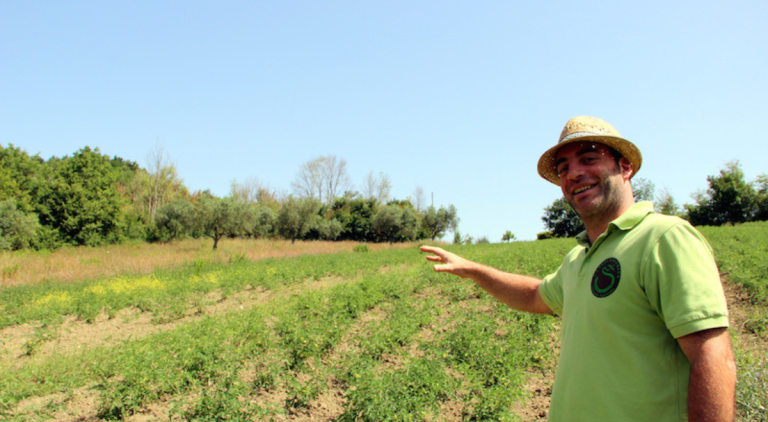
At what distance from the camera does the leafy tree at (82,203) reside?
30562 millimetres

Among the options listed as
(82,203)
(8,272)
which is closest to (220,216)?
(82,203)

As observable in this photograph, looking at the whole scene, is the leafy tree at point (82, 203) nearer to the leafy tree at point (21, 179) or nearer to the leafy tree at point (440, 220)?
the leafy tree at point (21, 179)

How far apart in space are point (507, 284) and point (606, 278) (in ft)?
3.33

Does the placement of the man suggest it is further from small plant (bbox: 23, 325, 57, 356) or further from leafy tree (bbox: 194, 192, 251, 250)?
leafy tree (bbox: 194, 192, 251, 250)

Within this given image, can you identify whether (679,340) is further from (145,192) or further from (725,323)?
(145,192)

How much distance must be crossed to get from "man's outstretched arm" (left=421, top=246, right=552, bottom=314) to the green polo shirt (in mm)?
731

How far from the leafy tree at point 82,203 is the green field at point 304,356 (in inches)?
981

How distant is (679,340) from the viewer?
4.33ft

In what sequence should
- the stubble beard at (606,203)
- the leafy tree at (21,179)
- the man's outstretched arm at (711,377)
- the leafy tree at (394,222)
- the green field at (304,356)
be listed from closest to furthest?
the man's outstretched arm at (711,377) < the stubble beard at (606,203) < the green field at (304,356) < the leafy tree at (21,179) < the leafy tree at (394,222)

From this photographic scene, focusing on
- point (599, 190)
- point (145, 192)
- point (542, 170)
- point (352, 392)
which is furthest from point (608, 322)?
point (145, 192)

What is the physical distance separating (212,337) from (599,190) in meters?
5.82

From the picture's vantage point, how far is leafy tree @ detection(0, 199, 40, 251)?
82.5 feet

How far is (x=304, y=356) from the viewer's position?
5.57 metres

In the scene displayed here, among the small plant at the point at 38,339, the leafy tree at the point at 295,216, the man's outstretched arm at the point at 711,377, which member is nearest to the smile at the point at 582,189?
the man's outstretched arm at the point at 711,377
